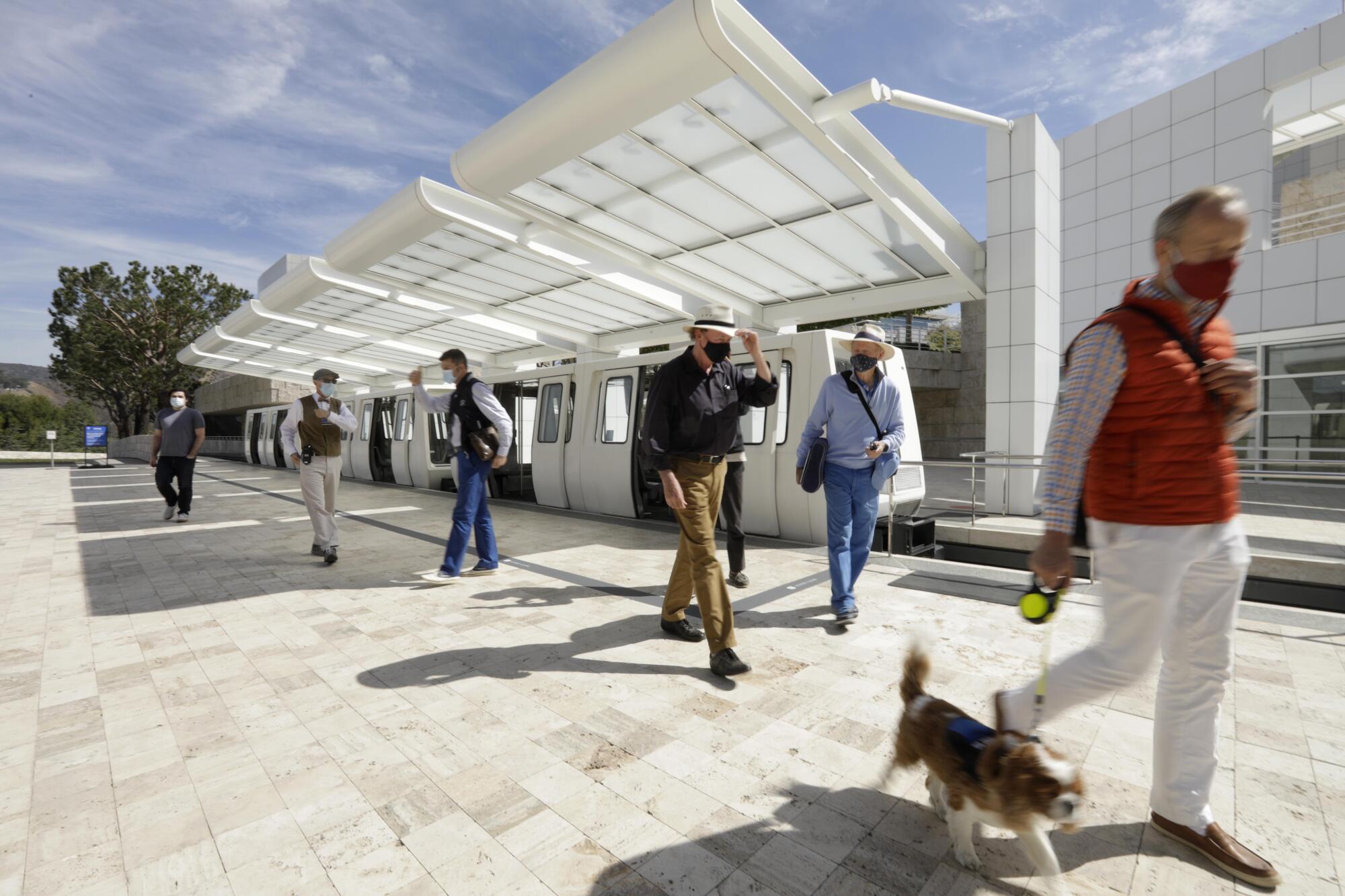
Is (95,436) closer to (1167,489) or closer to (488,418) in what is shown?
(488,418)

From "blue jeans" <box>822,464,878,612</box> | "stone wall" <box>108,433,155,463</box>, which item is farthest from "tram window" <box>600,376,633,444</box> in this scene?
"stone wall" <box>108,433,155,463</box>

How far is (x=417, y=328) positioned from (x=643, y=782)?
851 inches

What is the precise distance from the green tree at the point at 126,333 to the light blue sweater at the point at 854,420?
51.8 m

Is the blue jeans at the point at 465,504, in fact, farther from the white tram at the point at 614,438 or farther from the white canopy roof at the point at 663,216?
the white canopy roof at the point at 663,216

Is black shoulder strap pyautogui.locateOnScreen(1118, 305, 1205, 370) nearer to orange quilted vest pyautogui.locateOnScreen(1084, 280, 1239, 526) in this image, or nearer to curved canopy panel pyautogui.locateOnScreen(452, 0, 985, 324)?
orange quilted vest pyautogui.locateOnScreen(1084, 280, 1239, 526)

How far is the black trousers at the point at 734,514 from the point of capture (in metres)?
5.73

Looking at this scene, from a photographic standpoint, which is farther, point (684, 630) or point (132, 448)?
point (132, 448)

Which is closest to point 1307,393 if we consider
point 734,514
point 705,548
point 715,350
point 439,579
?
point 734,514

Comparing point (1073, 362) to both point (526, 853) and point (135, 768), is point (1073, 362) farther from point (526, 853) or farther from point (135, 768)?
point (135, 768)

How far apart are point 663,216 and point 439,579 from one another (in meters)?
7.12

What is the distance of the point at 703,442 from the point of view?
3.73m

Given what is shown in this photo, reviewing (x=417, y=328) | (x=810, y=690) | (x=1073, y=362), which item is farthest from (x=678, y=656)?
(x=417, y=328)

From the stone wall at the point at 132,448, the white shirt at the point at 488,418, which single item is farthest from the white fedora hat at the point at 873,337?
the stone wall at the point at 132,448

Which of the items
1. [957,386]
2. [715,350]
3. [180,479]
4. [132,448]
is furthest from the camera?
[132,448]
